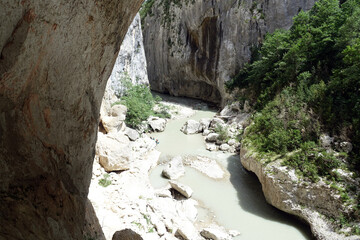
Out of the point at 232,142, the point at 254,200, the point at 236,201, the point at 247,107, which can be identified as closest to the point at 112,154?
the point at 236,201

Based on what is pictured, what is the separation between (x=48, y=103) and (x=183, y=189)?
28.8 feet

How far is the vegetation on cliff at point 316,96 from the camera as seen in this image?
9.31 metres

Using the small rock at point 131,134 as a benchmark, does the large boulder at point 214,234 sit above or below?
below

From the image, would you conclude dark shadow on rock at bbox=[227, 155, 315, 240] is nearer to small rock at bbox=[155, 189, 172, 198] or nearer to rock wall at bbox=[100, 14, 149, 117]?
small rock at bbox=[155, 189, 172, 198]

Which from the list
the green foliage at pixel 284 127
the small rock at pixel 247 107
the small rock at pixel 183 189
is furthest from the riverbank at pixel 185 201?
the small rock at pixel 247 107

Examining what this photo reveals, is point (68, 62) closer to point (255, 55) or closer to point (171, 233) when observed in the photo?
point (171, 233)

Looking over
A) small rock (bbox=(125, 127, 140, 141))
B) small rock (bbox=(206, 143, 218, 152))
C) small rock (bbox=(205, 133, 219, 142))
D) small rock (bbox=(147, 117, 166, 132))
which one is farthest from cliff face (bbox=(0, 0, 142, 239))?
small rock (bbox=(147, 117, 166, 132))

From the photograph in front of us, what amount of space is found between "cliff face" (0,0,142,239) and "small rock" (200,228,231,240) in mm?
5865

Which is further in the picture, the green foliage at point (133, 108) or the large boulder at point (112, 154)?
the green foliage at point (133, 108)

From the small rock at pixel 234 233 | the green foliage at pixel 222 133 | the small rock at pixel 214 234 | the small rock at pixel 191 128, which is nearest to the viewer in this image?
the small rock at pixel 214 234

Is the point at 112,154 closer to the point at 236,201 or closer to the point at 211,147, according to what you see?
the point at 236,201

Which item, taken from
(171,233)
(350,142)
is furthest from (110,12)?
(350,142)

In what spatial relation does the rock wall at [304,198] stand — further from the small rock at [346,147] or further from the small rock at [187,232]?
the small rock at [187,232]

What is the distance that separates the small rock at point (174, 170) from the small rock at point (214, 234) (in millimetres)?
4242
